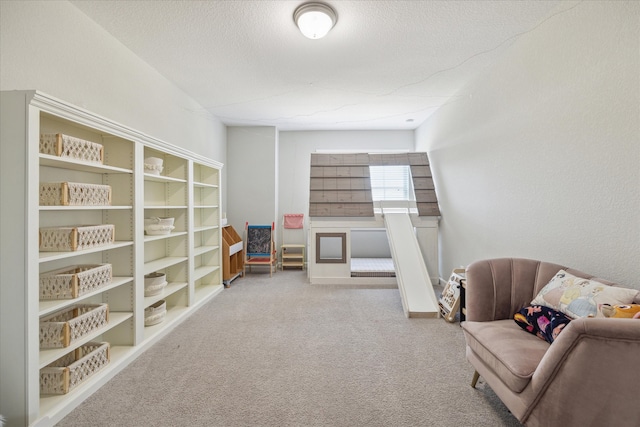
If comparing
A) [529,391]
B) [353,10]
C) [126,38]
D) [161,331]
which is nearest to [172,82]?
[126,38]

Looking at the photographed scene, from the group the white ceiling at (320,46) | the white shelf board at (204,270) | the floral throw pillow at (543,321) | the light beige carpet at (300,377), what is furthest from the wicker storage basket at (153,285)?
the floral throw pillow at (543,321)

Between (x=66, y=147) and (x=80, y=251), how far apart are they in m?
A: 0.65

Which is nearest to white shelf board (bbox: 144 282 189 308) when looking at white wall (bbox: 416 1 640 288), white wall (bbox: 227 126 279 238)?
white wall (bbox: 227 126 279 238)

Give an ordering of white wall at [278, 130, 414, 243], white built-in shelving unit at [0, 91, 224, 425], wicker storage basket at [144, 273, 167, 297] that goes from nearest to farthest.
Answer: white built-in shelving unit at [0, 91, 224, 425] < wicker storage basket at [144, 273, 167, 297] < white wall at [278, 130, 414, 243]

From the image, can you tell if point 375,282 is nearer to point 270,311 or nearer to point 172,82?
point 270,311

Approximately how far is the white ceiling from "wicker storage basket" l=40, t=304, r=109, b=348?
2206 mm

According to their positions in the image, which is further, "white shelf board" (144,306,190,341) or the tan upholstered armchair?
"white shelf board" (144,306,190,341)

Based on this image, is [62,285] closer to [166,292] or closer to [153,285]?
[153,285]

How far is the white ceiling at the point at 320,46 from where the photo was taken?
2.12m

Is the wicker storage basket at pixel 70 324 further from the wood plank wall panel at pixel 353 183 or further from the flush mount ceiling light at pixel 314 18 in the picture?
the wood plank wall panel at pixel 353 183

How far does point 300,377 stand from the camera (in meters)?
1.96

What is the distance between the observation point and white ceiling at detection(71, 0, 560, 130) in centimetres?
212

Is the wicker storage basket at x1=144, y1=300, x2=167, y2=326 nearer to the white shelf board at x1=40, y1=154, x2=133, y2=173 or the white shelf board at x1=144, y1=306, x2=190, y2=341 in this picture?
the white shelf board at x1=144, y1=306, x2=190, y2=341

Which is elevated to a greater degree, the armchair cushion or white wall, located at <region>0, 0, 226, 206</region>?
white wall, located at <region>0, 0, 226, 206</region>
